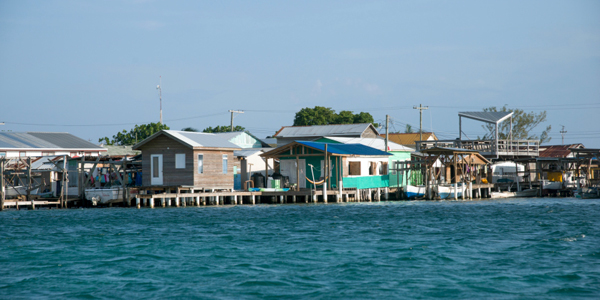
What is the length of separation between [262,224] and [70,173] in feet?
71.9

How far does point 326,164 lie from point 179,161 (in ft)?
31.4

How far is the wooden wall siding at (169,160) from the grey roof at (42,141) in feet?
68.6

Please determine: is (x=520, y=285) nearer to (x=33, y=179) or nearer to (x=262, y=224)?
(x=262, y=224)

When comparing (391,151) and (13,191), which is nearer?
(13,191)

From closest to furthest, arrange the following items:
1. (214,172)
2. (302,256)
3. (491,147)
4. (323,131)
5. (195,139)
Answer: (302,256) → (214,172) → (195,139) → (491,147) → (323,131)

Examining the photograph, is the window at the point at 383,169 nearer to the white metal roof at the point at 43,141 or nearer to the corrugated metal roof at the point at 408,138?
the white metal roof at the point at 43,141

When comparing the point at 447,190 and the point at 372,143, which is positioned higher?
the point at 372,143

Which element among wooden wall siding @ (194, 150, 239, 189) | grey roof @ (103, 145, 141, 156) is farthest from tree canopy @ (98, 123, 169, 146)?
wooden wall siding @ (194, 150, 239, 189)

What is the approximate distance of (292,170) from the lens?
4450 centimetres

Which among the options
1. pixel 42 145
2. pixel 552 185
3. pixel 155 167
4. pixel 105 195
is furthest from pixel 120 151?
pixel 552 185

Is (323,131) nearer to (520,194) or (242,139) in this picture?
(242,139)

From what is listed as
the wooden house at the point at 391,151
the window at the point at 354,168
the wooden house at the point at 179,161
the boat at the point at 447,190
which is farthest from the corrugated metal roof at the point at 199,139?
the boat at the point at 447,190

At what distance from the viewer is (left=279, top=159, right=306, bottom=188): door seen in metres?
43.7

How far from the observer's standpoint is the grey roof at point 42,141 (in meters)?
55.3
